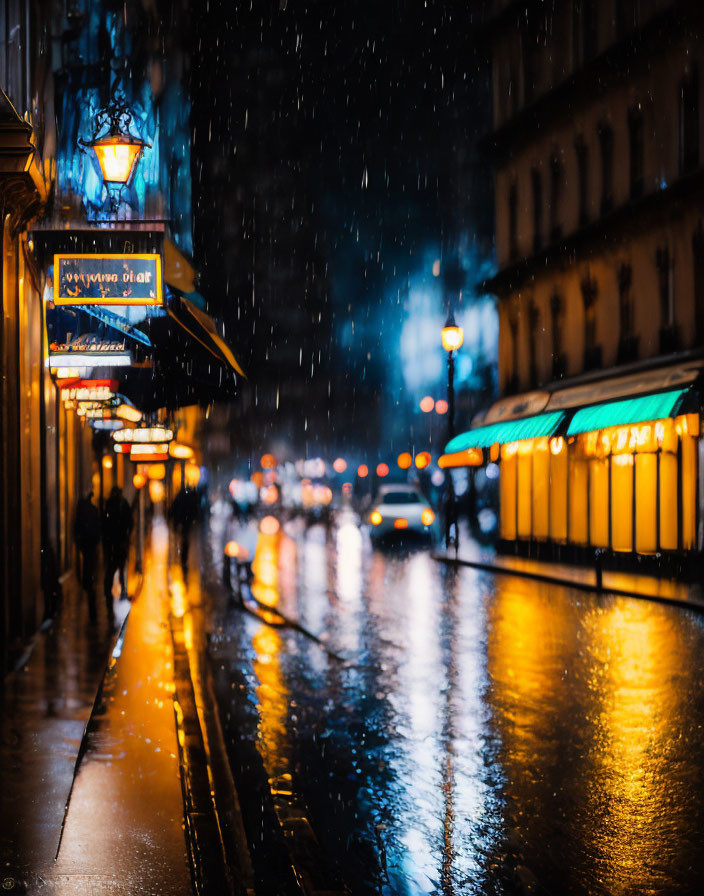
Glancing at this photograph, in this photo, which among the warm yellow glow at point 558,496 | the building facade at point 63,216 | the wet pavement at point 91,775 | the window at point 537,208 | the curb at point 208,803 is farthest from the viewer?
the window at point 537,208

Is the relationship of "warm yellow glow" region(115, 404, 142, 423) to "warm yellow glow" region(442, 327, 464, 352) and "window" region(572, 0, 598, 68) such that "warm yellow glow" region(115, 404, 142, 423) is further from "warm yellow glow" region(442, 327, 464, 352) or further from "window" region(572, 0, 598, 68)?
"window" region(572, 0, 598, 68)

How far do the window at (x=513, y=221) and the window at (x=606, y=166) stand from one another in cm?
554

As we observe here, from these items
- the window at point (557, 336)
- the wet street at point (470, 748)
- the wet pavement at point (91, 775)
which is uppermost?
the window at point (557, 336)

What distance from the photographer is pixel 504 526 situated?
3416 cm

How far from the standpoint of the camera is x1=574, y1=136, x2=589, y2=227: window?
3016 centimetres

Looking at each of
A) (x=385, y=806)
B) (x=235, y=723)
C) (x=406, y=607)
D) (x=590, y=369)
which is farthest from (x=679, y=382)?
(x=385, y=806)

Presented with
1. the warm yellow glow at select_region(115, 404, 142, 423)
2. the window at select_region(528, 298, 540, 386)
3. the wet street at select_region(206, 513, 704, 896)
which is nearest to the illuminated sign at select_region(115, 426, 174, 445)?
the warm yellow glow at select_region(115, 404, 142, 423)

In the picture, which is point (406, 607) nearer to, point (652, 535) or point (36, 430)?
point (36, 430)

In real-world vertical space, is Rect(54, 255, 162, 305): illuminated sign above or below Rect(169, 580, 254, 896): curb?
above

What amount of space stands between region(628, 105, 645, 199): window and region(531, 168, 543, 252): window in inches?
204

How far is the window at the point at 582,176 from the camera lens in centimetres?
3016

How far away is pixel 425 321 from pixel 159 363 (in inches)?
2549

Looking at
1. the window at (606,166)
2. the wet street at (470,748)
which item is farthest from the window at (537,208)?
the wet street at (470,748)

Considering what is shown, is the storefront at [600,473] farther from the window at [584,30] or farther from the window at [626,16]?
the window at [626,16]
